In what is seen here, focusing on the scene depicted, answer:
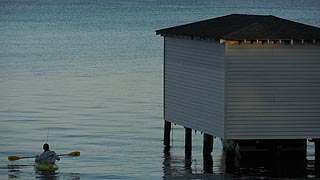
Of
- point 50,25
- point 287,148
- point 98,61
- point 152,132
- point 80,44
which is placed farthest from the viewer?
point 50,25

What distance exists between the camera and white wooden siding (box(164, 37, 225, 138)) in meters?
48.2

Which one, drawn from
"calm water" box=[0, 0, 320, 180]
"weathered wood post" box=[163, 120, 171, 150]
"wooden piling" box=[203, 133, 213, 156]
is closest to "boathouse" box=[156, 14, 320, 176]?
"calm water" box=[0, 0, 320, 180]

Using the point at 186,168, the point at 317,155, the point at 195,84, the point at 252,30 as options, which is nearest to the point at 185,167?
the point at 186,168

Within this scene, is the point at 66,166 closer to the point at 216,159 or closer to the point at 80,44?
the point at 216,159

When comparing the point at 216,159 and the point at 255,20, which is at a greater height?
the point at 255,20

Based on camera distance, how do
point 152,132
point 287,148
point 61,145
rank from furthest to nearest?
1. point 152,132
2. point 61,145
3. point 287,148

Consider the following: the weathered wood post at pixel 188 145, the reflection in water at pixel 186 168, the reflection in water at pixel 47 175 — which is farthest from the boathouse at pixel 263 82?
the reflection in water at pixel 47 175

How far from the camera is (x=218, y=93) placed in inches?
1895

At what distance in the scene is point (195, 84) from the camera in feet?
165

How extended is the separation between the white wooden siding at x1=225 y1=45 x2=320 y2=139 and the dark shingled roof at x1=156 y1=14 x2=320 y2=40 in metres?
0.36

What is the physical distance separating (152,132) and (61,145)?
18.1ft

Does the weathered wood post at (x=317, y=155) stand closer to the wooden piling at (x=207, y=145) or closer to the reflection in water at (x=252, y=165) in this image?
the reflection in water at (x=252, y=165)

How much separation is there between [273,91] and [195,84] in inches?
131

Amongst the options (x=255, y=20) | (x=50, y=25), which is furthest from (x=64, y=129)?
(x=50, y=25)
